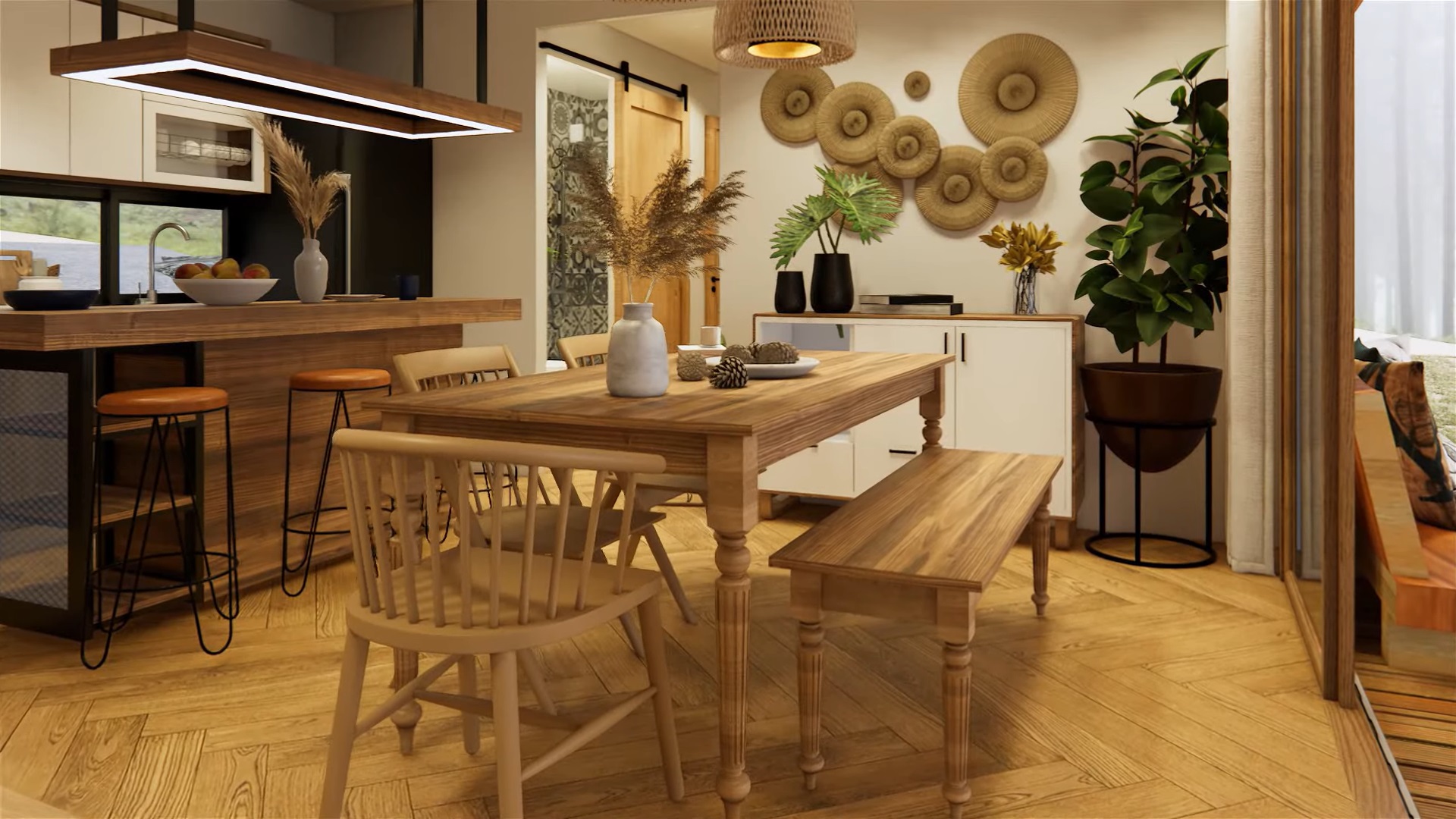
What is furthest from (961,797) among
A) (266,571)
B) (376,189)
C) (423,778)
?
(376,189)

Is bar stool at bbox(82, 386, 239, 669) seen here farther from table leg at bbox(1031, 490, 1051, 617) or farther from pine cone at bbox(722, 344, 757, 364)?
table leg at bbox(1031, 490, 1051, 617)

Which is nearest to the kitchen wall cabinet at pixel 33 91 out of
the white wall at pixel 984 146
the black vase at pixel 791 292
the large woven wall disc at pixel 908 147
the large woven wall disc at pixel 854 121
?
the white wall at pixel 984 146

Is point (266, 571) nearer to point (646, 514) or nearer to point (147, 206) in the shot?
point (646, 514)

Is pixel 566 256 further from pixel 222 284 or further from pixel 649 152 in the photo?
pixel 222 284

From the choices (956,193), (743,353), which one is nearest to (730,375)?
(743,353)

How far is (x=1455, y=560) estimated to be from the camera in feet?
7.35

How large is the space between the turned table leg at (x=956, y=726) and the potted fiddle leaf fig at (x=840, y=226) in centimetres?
269

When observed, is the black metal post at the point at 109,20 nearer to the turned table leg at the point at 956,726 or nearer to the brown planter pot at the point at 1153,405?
the turned table leg at the point at 956,726

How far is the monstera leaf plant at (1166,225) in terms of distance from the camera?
3.78 meters

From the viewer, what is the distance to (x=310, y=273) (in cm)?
364

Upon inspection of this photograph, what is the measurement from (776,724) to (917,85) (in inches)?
122

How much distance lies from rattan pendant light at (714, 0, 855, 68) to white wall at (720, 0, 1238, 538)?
1.72 m

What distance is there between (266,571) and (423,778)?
5.39 ft

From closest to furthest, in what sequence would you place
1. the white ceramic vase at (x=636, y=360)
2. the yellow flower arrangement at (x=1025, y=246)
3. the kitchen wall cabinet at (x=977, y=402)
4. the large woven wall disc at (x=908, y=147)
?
the white ceramic vase at (x=636, y=360)
the kitchen wall cabinet at (x=977, y=402)
the yellow flower arrangement at (x=1025, y=246)
the large woven wall disc at (x=908, y=147)
